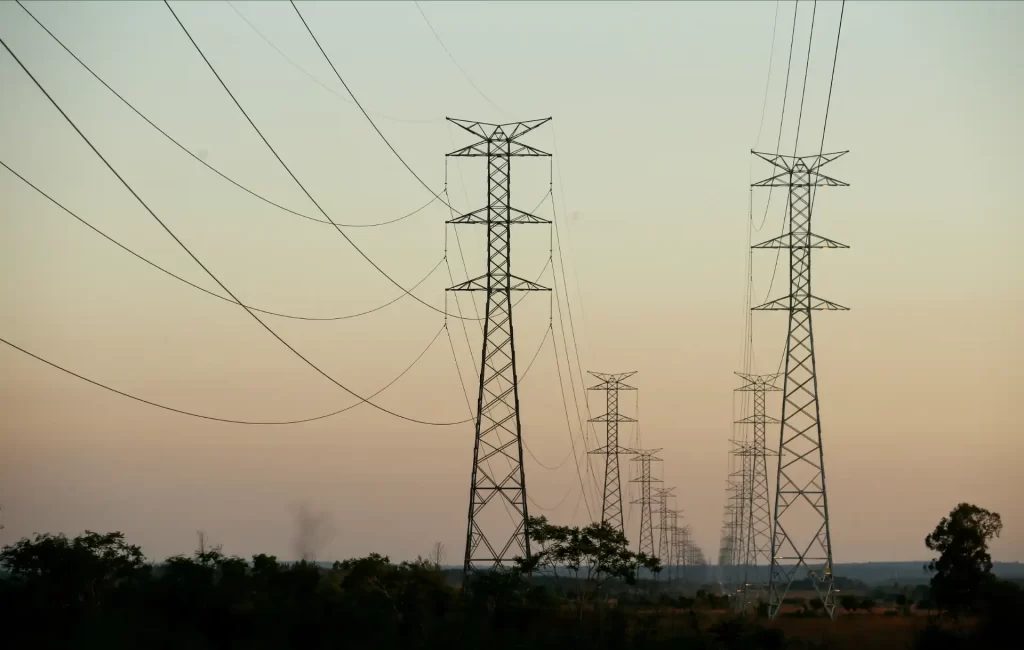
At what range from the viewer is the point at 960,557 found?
361 ft

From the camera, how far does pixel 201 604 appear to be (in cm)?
7644

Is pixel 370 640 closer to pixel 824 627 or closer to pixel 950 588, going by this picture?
pixel 824 627

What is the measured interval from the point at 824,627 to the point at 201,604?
39355mm

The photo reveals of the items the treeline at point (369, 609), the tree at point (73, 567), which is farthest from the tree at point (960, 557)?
the tree at point (73, 567)

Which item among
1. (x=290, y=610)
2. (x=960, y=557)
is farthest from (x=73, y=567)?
(x=960, y=557)

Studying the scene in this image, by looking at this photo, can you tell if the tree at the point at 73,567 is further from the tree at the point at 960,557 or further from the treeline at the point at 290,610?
the tree at the point at 960,557

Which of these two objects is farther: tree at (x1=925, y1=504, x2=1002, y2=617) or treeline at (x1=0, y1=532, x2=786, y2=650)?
tree at (x1=925, y1=504, x2=1002, y2=617)

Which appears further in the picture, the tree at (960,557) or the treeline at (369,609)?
the tree at (960,557)

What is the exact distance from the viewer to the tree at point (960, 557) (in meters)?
106

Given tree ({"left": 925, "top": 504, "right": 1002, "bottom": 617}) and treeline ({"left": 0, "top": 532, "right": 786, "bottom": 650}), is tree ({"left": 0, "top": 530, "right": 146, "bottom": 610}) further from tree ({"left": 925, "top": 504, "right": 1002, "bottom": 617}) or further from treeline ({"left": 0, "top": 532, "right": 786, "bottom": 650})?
tree ({"left": 925, "top": 504, "right": 1002, "bottom": 617})

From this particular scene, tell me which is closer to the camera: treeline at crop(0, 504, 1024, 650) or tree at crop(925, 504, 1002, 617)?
treeline at crop(0, 504, 1024, 650)

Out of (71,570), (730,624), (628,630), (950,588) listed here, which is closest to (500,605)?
(628,630)

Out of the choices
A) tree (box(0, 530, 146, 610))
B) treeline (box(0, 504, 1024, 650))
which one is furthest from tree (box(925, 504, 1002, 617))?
tree (box(0, 530, 146, 610))

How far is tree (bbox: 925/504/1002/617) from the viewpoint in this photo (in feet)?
349
